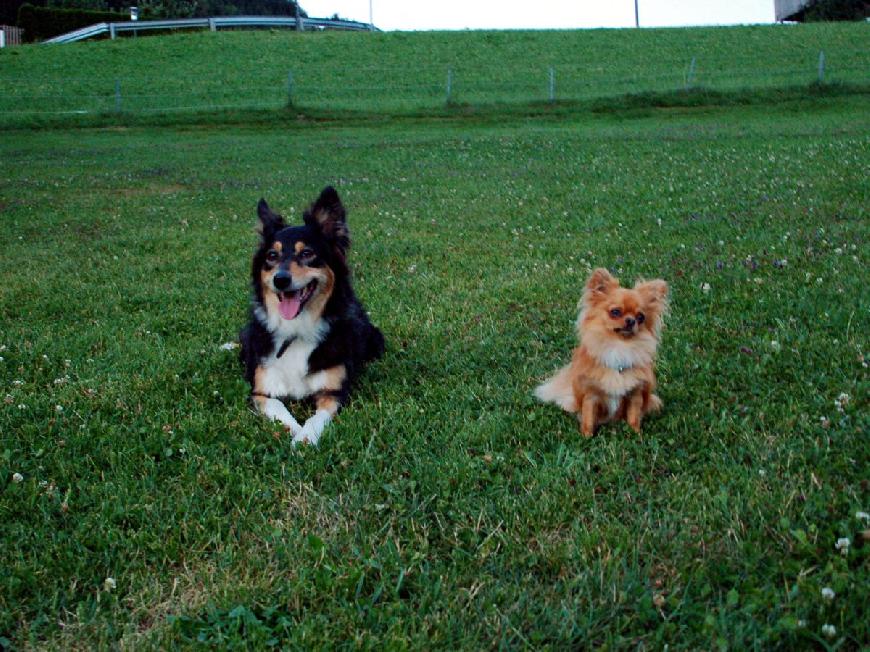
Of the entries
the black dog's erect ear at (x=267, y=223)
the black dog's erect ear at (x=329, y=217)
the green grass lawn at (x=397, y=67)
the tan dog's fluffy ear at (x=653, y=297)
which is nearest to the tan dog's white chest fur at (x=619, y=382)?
the tan dog's fluffy ear at (x=653, y=297)

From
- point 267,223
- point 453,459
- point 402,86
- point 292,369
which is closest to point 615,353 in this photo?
point 453,459

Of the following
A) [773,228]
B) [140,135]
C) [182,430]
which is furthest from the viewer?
[140,135]

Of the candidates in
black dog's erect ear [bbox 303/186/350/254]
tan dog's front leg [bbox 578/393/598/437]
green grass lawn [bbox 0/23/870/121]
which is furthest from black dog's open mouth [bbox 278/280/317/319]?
green grass lawn [bbox 0/23/870/121]

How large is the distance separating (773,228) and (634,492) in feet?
23.0

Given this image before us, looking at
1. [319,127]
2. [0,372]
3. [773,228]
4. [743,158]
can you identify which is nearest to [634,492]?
[0,372]

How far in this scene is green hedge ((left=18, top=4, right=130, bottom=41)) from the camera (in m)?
61.7

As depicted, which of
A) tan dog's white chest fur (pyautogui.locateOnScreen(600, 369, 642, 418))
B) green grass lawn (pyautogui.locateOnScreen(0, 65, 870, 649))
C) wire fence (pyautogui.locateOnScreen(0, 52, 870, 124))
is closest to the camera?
green grass lawn (pyautogui.locateOnScreen(0, 65, 870, 649))

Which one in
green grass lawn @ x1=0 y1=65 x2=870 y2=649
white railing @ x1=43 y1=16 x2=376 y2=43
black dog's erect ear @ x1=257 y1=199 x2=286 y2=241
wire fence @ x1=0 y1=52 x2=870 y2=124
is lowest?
green grass lawn @ x1=0 y1=65 x2=870 y2=649

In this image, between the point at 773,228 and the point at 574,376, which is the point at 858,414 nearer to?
the point at 574,376

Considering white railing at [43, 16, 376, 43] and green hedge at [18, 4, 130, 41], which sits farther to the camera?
green hedge at [18, 4, 130, 41]

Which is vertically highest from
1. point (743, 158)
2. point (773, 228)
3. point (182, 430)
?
point (743, 158)

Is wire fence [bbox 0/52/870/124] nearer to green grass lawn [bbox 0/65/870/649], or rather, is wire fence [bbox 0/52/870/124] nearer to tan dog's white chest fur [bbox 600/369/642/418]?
green grass lawn [bbox 0/65/870/649]

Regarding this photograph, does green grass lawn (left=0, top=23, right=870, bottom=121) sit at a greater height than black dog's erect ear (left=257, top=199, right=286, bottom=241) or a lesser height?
greater

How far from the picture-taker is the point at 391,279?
874cm
